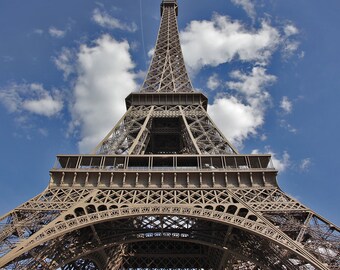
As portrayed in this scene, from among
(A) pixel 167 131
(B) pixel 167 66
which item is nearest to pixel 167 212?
(A) pixel 167 131

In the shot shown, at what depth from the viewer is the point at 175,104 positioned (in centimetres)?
2627

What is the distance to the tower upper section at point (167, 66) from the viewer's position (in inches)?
1125

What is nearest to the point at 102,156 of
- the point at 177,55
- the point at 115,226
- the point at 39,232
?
the point at 115,226

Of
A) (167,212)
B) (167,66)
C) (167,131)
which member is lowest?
(167,212)

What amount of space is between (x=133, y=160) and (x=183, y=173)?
3.55m

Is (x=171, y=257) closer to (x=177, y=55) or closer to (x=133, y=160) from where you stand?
(x=133, y=160)

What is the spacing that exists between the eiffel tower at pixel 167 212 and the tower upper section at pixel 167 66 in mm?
6200

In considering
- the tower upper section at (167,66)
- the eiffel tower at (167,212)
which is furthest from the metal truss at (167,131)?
the tower upper section at (167,66)

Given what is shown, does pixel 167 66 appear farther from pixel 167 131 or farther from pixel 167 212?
pixel 167 212

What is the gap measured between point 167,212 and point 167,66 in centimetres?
2007

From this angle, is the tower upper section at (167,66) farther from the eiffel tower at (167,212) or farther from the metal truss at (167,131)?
the eiffel tower at (167,212)

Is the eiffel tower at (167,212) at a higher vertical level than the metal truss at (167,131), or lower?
lower

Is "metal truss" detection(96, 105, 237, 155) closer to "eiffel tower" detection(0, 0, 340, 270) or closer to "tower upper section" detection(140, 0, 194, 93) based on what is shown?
"eiffel tower" detection(0, 0, 340, 270)

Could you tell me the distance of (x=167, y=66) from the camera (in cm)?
3198
